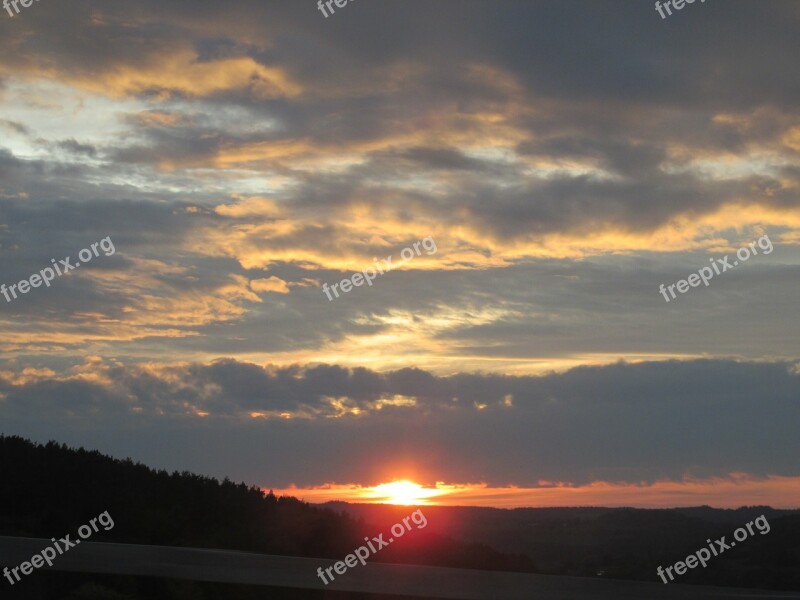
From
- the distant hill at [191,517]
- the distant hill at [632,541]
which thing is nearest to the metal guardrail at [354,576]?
the distant hill at [632,541]

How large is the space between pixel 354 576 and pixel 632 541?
54.1 feet

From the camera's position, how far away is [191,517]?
18484 millimetres

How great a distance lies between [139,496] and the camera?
65.7 ft

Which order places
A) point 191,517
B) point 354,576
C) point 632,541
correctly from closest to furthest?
point 354,576 < point 191,517 < point 632,541

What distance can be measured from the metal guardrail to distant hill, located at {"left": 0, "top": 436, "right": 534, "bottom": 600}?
5.25m

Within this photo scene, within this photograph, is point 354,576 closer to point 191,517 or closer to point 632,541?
point 191,517

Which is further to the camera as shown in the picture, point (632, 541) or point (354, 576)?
point (632, 541)

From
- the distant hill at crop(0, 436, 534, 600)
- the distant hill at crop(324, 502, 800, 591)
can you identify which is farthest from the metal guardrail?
the distant hill at crop(0, 436, 534, 600)

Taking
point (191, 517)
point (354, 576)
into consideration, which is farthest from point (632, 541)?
point (354, 576)

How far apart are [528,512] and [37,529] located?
3228 centimetres

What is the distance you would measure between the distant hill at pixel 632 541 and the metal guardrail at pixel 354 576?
1.14 m

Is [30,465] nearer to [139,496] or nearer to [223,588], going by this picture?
[139,496]

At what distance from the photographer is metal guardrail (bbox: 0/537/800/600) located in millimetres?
8258

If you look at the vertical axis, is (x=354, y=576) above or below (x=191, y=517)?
below
